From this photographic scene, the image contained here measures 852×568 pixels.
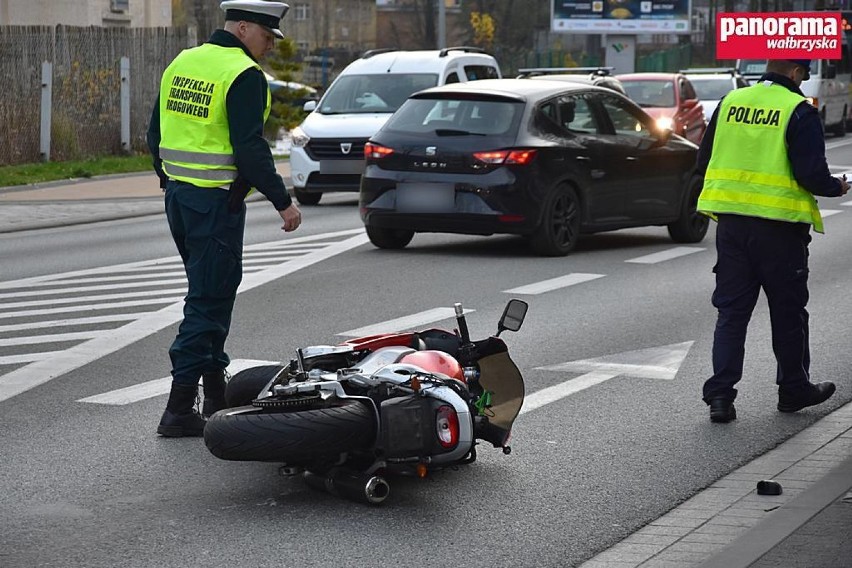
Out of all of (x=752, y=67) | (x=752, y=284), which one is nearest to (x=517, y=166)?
(x=752, y=284)

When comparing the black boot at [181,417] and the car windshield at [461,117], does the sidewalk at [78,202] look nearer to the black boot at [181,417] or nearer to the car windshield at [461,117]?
the car windshield at [461,117]

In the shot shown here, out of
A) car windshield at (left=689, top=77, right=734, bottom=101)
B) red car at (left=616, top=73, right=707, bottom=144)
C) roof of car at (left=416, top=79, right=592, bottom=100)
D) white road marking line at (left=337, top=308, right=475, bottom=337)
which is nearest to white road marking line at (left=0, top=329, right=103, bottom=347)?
white road marking line at (left=337, top=308, right=475, bottom=337)

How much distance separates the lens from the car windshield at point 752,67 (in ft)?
145

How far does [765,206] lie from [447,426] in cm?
230

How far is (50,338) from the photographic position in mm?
9664

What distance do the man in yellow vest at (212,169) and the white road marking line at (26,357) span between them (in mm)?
2129

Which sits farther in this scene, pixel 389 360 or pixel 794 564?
pixel 389 360

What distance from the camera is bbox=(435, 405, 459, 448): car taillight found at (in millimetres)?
5812

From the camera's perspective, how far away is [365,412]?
573cm

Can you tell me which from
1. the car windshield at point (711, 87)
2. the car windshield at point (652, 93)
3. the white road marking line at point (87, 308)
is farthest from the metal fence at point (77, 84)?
the white road marking line at point (87, 308)

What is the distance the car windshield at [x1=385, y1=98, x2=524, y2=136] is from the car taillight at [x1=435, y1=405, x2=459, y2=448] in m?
8.16

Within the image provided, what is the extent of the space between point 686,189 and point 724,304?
26.6ft

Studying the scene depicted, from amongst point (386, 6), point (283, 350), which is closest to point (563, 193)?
point (283, 350)

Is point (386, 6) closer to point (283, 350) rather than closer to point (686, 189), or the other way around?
point (686, 189)
